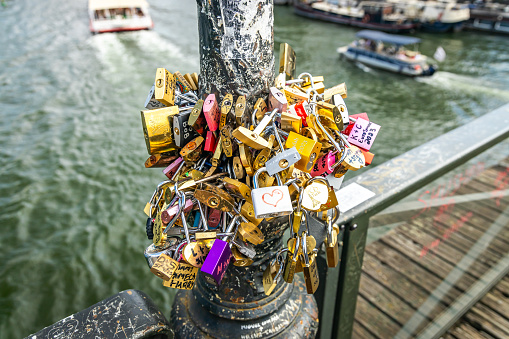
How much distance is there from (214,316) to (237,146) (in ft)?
2.02

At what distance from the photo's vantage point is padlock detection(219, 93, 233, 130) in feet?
3.21

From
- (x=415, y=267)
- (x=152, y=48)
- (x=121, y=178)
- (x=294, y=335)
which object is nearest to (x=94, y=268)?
(x=121, y=178)

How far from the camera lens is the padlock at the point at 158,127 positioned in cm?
96

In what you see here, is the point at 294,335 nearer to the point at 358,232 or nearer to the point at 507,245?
the point at 358,232

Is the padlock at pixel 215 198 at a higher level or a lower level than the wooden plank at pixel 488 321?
higher

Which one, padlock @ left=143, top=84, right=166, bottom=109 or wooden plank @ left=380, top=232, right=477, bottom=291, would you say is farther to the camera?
wooden plank @ left=380, top=232, right=477, bottom=291

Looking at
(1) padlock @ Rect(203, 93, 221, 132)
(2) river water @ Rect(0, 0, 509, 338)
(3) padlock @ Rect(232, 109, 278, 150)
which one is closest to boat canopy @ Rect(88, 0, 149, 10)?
(2) river water @ Rect(0, 0, 509, 338)

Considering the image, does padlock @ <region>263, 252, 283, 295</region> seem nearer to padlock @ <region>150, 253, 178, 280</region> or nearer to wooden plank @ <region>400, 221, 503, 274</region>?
padlock @ <region>150, 253, 178, 280</region>

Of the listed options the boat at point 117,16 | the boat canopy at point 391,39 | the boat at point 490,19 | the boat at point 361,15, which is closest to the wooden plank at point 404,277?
the boat canopy at point 391,39

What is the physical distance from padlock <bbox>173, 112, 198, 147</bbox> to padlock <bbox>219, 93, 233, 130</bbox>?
9 centimetres

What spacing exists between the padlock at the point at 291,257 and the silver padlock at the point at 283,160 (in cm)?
24

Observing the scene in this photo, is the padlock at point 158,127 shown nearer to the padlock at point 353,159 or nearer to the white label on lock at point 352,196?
the padlock at point 353,159

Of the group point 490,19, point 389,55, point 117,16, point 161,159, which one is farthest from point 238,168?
point 490,19

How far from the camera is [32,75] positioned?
13414mm
